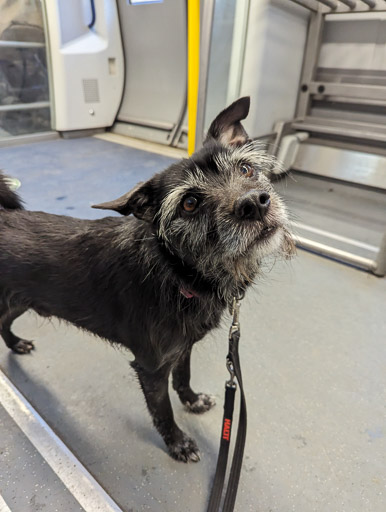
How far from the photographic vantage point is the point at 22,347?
5.48ft

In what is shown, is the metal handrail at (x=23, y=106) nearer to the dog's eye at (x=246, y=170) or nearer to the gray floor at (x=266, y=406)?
the gray floor at (x=266, y=406)

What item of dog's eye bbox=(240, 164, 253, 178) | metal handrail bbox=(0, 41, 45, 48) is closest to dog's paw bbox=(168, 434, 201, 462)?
dog's eye bbox=(240, 164, 253, 178)

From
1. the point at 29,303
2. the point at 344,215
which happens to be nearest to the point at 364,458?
the point at 29,303

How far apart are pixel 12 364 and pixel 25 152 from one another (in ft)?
11.7

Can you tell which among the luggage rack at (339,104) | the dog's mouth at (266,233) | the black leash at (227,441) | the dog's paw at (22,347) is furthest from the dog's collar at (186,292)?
the luggage rack at (339,104)

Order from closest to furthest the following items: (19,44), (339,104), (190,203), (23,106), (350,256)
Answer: (190,203)
(350,256)
(339,104)
(19,44)
(23,106)

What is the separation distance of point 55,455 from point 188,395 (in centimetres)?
54

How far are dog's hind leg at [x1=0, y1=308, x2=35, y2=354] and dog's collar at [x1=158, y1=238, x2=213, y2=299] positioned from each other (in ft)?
2.94

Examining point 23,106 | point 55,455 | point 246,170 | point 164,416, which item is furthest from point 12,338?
point 23,106

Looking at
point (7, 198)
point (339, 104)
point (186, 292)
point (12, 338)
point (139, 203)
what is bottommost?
point (12, 338)

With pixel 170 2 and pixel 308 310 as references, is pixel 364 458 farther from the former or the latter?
pixel 170 2

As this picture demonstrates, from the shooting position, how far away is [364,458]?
4.17 feet

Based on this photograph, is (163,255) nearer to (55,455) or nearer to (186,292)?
(186,292)

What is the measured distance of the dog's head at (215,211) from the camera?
937mm
